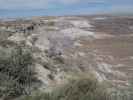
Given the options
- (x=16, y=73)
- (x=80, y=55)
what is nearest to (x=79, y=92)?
(x=16, y=73)

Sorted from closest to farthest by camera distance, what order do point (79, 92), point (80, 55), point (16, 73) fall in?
1. point (79, 92)
2. point (16, 73)
3. point (80, 55)

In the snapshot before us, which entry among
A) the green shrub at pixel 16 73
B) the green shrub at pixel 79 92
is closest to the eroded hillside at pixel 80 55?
the green shrub at pixel 16 73

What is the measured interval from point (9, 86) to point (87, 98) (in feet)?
7.38

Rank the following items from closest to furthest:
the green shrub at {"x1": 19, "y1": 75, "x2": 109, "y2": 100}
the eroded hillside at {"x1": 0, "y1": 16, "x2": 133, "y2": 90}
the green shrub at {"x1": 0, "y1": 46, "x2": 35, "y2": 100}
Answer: the green shrub at {"x1": 19, "y1": 75, "x2": 109, "y2": 100} < the green shrub at {"x1": 0, "y1": 46, "x2": 35, "y2": 100} < the eroded hillside at {"x1": 0, "y1": 16, "x2": 133, "y2": 90}

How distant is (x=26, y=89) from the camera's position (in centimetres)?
803

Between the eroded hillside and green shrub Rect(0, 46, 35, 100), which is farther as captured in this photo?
the eroded hillside

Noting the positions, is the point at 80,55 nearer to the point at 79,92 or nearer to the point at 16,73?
the point at 16,73

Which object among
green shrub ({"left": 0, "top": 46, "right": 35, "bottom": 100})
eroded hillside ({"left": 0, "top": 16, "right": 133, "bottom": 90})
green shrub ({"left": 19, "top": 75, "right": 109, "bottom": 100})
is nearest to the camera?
green shrub ({"left": 19, "top": 75, "right": 109, "bottom": 100})

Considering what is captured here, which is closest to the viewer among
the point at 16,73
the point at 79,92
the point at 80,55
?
the point at 79,92

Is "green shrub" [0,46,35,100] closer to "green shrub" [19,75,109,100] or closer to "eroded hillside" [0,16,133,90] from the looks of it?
"eroded hillside" [0,16,133,90]

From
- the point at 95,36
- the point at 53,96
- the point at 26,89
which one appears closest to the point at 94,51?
the point at 95,36

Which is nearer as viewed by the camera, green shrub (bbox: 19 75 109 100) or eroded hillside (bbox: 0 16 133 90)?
green shrub (bbox: 19 75 109 100)

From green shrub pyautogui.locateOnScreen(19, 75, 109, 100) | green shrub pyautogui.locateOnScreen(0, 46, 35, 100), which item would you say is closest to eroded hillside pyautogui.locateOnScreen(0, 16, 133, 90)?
green shrub pyautogui.locateOnScreen(0, 46, 35, 100)

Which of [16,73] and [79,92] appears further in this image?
[16,73]
